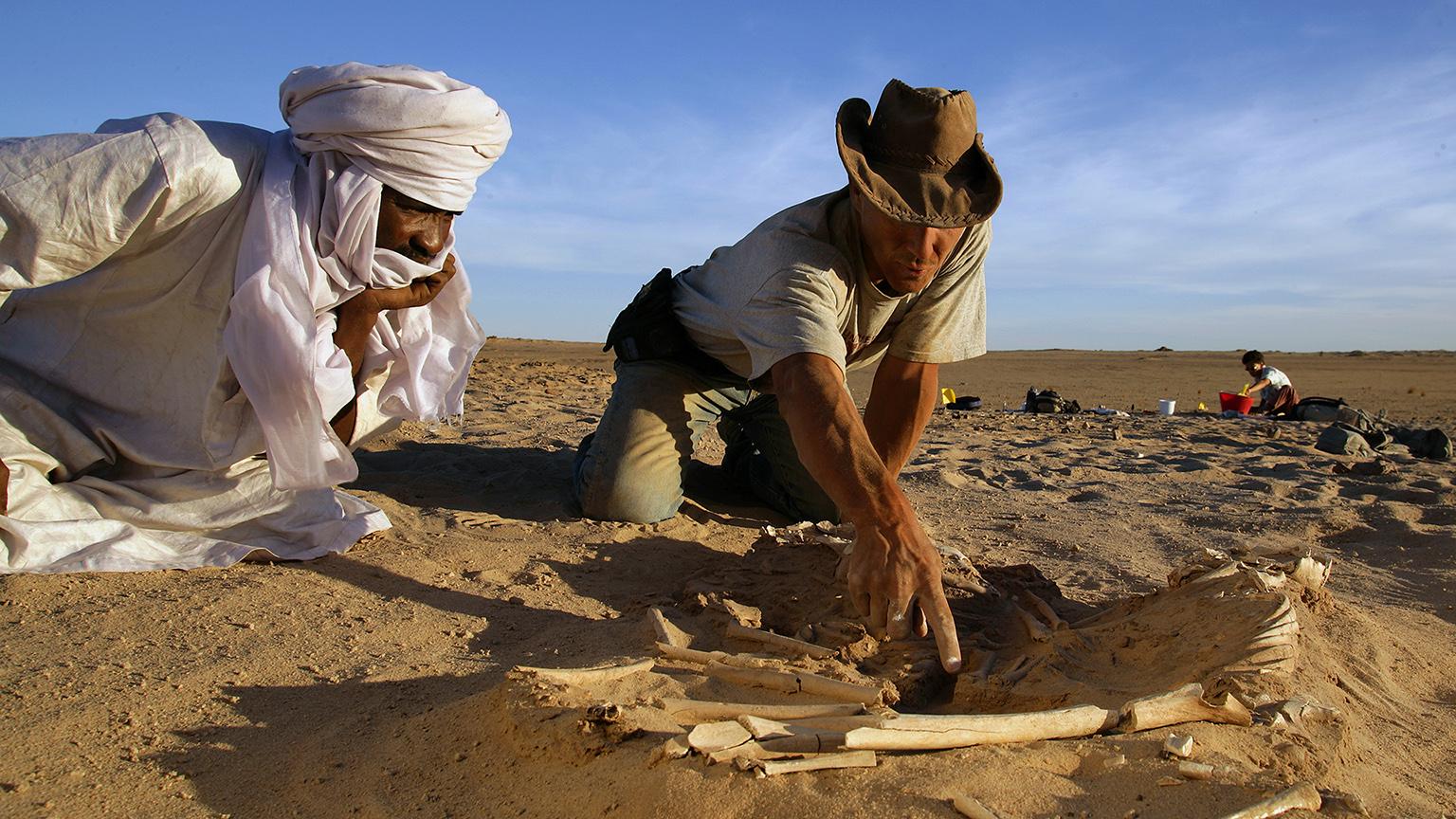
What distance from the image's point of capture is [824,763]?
Result: 1.57 meters

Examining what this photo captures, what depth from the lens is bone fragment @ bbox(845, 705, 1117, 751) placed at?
1617 millimetres

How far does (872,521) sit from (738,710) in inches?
25.6

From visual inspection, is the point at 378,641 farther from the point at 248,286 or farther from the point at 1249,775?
the point at 1249,775

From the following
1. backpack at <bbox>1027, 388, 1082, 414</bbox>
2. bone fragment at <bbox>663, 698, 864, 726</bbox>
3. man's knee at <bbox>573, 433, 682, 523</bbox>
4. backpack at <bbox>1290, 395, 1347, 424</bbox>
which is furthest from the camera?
backpack at <bbox>1027, 388, 1082, 414</bbox>

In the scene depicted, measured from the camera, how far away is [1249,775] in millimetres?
1605

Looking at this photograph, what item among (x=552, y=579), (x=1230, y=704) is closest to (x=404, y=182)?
(x=552, y=579)

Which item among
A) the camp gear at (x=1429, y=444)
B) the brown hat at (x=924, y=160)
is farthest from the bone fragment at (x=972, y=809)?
the camp gear at (x=1429, y=444)

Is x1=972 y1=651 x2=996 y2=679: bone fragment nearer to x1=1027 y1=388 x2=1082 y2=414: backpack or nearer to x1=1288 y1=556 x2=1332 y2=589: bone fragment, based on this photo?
x1=1288 y1=556 x2=1332 y2=589: bone fragment

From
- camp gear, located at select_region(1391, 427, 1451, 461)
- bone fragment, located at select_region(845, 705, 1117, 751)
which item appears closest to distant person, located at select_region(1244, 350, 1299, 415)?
camp gear, located at select_region(1391, 427, 1451, 461)

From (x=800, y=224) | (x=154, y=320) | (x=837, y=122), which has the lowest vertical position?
(x=154, y=320)

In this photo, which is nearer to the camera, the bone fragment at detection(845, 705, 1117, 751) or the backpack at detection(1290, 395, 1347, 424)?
the bone fragment at detection(845, 705, 1117, 751)

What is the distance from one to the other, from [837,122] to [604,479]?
4.73 ft

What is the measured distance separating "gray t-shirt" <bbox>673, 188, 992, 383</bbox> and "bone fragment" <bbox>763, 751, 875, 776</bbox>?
4.46ft

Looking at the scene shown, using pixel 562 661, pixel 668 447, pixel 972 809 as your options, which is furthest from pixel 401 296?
pixel 972 809
